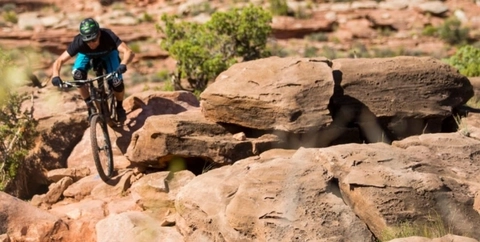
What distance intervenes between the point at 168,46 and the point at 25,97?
637cm

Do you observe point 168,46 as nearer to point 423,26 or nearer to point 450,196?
point 450,196

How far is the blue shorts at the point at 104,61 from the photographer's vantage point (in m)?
8.33

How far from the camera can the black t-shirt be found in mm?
8148

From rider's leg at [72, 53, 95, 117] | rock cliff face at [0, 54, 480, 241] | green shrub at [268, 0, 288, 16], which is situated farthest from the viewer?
green shrub at [268, 0, 288, 16]

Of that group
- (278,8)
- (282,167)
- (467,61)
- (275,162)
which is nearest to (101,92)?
(275,162)

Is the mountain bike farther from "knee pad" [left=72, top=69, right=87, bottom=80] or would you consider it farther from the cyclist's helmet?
the cyclist's helmet

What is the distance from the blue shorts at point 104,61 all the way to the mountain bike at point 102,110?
9 centimetres

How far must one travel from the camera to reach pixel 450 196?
6004 millimetres

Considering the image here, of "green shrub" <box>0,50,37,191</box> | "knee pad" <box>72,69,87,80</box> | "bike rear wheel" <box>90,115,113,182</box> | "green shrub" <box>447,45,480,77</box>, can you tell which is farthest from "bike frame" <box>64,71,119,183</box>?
"green shrub" <box>447,45,480,77</box>

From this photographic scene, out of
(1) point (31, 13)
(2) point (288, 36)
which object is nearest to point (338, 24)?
(2) point (288, 36)

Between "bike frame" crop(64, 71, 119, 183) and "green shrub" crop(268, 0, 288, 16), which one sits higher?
"bike frame" crop(64, 71, 119, 183)

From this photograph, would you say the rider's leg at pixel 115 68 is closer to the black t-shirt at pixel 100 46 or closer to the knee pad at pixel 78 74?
the black t-shirt at pixel 100 46

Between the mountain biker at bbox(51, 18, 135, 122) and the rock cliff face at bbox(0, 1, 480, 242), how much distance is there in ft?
2.32

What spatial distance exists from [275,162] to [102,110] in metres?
2.80
